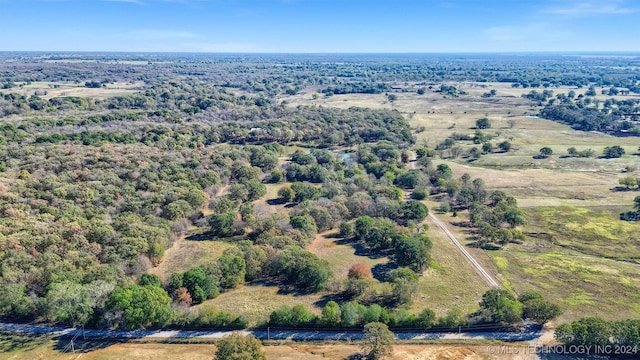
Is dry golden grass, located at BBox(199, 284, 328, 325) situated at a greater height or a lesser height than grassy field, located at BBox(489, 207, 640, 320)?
lesser

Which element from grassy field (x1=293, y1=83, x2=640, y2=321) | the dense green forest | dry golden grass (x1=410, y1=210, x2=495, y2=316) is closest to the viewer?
the dense green forest

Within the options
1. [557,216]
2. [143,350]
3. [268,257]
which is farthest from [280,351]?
[557,216]

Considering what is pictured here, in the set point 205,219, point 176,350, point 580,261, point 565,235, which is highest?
point 205,219

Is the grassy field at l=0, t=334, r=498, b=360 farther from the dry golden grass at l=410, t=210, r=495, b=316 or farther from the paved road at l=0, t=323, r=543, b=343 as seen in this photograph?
the dry golden grass at l=410, t=210, r=495, b=316

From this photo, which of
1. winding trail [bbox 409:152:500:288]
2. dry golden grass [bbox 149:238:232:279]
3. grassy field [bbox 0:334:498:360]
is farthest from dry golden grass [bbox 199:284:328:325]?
winding trail [bbox 409:152:500:288]

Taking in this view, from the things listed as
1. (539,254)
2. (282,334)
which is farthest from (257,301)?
(539,254)

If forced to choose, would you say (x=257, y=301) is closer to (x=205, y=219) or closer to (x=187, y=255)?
(x=187, y=255)

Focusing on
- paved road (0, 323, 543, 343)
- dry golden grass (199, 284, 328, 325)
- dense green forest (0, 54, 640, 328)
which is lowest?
dry golden grass (199, 284, 328, 325)

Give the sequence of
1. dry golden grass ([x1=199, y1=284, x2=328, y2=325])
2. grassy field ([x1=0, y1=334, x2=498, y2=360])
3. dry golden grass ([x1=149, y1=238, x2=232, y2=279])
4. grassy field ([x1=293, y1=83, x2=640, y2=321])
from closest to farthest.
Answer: grassy field ([x1=0, y1=334, x2=498, y2=360]) → dry golden grass ([x1=199, y1=284, x2=328, y2=325]) → grassy field ([x1=293, y1=83, x2=640, y2=321]) → dry golden grass ([x1=149, y1=238, x2=232, y2=279])

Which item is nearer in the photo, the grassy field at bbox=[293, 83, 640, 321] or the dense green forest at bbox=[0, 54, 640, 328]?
the dense green forest at bbox=[0, 54, 640, 328]
